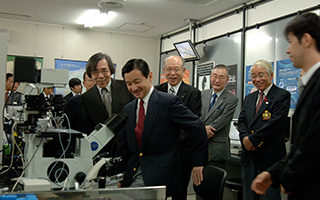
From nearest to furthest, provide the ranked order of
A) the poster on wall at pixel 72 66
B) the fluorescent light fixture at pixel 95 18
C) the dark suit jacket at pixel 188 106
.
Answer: the dark suit jacket at pixel 188 106, the fluorescent light fixture at pixel 95 18, the poster on wall at pixel 72 66

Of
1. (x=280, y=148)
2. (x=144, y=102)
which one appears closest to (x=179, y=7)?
(x=280, y=148)

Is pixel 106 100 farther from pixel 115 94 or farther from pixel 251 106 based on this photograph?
pixel 251 106

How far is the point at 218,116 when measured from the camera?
3.26 m

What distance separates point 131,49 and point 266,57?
4.06 metres

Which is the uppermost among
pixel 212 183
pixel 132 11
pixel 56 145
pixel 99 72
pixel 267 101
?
pixel 132 11

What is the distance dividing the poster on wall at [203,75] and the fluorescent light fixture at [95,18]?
81.2 inches

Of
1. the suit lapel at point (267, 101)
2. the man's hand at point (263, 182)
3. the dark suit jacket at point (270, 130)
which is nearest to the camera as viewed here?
the man's hand at point (263, 182)

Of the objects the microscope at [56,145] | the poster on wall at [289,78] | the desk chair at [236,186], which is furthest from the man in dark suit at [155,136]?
the poster on wall at [289,78]

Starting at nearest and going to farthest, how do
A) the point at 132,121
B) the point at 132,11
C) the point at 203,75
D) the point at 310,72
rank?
the point at 310,72 → the point at 132,121 → the point at 132,11 → the point at 203,75

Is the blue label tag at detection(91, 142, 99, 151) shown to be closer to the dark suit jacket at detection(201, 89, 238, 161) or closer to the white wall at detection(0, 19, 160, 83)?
the dark suit jacket at detection(201, 89, 238, 161)

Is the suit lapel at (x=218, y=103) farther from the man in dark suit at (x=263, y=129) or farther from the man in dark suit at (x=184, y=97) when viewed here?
the man in dark suit at (x=184, y=97)

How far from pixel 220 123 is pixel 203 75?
2.97 meters

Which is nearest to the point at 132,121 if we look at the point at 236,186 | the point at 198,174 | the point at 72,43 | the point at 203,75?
the point at 198,174

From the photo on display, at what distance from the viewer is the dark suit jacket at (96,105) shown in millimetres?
2273
